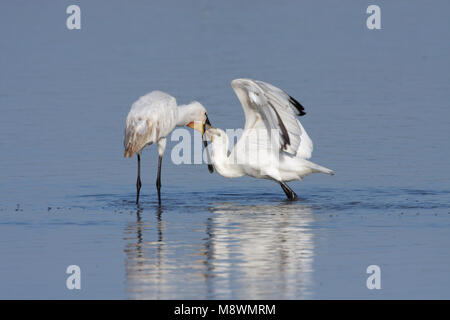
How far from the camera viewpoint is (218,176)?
17219 millimetres

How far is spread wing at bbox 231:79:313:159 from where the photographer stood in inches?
565

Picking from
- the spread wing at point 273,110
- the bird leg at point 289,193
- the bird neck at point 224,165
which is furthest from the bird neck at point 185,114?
the bird leg at point 289,193

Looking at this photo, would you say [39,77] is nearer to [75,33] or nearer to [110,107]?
[110,107]

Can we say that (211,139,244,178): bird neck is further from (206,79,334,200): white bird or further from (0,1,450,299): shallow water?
(0,1,450,299): shallow water

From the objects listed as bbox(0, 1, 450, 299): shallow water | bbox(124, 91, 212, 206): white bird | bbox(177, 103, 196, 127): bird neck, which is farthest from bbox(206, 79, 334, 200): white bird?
bbox(124, 91, 212, 206): white bird

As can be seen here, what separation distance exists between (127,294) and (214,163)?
5808mm

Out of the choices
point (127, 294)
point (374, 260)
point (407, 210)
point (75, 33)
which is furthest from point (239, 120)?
point (75, 33)

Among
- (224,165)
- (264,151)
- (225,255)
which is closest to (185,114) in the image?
(224,165)

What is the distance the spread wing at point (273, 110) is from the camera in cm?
1436

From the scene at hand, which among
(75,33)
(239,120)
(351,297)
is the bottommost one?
(351,297)

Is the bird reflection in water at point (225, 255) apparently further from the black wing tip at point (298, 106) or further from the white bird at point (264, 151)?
the black wing tip at point (298, 106)

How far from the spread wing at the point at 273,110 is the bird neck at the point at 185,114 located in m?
1.19

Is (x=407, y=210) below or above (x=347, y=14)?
below

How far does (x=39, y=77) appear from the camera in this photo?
995 inches
